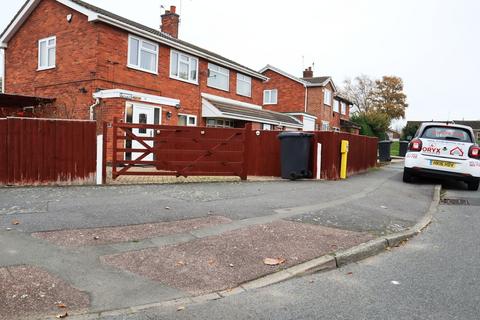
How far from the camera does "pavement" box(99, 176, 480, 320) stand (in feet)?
11.3

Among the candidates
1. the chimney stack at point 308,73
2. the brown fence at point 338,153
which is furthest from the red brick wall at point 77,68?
the chimney stack at point 308,73

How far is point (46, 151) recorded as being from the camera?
9.05m

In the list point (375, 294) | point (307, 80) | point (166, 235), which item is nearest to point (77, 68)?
point (166, 235)

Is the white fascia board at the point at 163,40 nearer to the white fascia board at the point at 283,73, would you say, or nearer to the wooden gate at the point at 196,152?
the wooden gate at the point at 196,152

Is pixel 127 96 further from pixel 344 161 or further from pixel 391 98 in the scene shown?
pixel 391 98

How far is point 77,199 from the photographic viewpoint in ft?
24.5

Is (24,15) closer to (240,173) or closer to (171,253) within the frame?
(240,173)

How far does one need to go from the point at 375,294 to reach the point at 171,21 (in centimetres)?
2116

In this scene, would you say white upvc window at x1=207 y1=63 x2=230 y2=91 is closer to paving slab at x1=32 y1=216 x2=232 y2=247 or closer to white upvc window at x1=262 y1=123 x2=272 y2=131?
white upvc window at x1=262 y1=123 x2=272 y2=131

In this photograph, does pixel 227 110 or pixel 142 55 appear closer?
pixel 142 55

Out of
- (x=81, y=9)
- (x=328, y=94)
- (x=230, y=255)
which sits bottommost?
(x=230, y=255)

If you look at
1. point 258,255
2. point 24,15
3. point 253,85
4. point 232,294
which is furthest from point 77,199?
point 253,85

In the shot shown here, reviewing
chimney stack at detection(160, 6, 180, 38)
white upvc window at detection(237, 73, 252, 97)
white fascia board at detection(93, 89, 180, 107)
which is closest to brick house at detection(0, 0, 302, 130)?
white fascia board at detection(93, 89, 180, 107)

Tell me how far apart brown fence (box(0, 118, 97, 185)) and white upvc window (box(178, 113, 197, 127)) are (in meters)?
9.10
